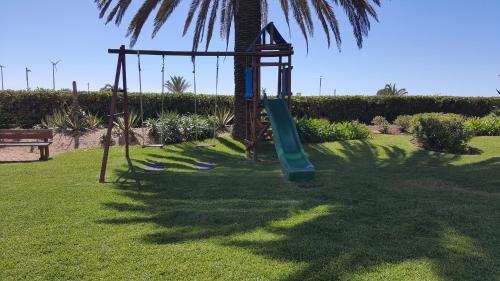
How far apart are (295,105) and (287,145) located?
430 inches

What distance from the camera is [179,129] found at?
1372 cm

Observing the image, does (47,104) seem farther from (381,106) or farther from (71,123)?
(381,106)

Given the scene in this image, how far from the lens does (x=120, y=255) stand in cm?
413

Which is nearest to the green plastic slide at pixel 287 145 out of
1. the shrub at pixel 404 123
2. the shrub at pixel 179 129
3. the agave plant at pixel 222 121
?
the shrub at pixel 179 129

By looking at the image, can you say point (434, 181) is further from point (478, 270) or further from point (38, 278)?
point (38, 278)

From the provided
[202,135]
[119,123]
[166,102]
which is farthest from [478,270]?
[166,102]

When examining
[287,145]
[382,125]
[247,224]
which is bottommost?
[247,224]

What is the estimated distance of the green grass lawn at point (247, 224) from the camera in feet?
12.6

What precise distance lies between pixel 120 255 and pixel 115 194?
8.98 ft

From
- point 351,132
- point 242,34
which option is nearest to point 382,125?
point 351,132

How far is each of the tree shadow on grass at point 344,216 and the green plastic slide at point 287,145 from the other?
15.3 inches

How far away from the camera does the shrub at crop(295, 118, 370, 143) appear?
45.3 feet

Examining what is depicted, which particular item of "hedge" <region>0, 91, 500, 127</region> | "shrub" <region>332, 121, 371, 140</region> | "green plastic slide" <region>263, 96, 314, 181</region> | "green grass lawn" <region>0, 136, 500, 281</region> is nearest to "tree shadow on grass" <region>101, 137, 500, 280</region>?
"green grass lawn" <region>0, 136, 500, 281</region>

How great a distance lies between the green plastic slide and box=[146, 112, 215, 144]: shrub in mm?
3569
